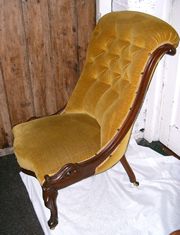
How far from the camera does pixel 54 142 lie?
145 centimetres

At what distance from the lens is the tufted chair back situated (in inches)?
53.0

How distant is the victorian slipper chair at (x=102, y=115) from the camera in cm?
133

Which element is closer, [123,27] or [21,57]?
[123,27]

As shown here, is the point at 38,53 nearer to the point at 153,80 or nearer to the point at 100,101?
the point at 100,101

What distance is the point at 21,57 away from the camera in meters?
1.90

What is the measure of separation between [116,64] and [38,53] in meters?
0.62

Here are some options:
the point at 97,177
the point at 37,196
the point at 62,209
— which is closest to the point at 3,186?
the point at 37,196

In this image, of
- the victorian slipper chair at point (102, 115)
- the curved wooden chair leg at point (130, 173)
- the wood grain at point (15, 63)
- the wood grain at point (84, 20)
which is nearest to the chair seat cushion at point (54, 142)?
the victorian slipper chair at point (102, 115)

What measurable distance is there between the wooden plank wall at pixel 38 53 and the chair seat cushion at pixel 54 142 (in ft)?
1.41

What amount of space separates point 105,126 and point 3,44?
860 millimetres

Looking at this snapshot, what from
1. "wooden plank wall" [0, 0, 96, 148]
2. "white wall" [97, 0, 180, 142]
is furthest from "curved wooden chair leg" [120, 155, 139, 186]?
"wooden plank wall" [0, 0, 96, 148]

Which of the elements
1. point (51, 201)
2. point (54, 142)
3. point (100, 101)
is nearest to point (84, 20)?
point (100, 101)

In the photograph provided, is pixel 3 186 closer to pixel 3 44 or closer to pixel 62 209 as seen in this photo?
pixel 62 209

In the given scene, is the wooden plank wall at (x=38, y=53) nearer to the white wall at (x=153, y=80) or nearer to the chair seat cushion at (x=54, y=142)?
the white wall at (x=153, y=80)
